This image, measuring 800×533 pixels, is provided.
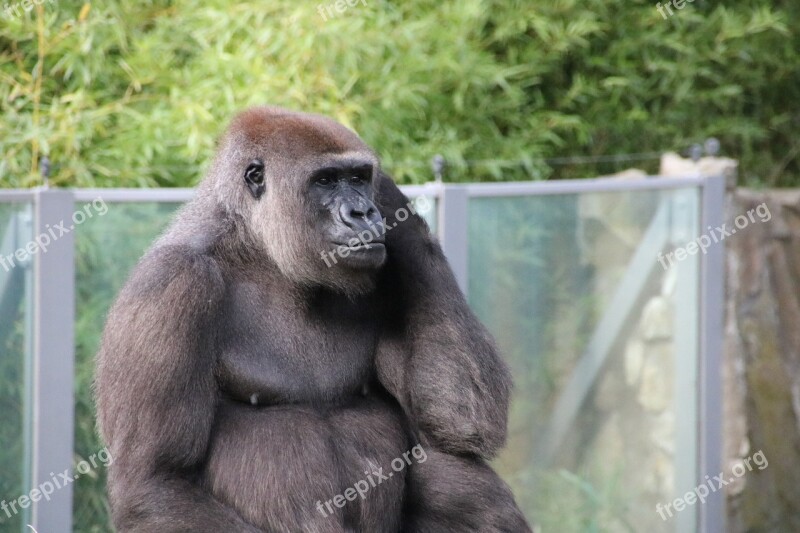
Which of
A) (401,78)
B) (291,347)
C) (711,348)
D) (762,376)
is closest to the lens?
(291,347)

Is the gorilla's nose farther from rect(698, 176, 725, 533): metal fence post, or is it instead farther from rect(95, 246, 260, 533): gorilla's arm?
rect(698, 176, 725, 533): metal fence post

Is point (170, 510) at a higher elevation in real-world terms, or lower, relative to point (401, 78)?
lower

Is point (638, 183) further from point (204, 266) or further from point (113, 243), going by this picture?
point (204, 266)

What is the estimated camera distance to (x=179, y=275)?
3.80 m

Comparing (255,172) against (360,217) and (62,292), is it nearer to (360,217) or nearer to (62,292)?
(360,217)

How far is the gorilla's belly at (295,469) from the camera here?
3854 millimetres

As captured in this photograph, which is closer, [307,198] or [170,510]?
[170,510]

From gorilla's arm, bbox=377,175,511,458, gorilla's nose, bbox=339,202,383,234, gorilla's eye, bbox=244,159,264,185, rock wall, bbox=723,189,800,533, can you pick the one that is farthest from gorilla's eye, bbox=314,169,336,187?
rock wall, bbox=723,189,800,533

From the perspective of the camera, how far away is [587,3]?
9.10 meters

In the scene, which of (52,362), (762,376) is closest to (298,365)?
(52,362)

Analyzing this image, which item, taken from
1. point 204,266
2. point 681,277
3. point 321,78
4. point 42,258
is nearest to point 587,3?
point 321,78

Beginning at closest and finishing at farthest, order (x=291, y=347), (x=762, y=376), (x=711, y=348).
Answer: (x=291, y=347), (x=711, y=348), (x=762, y=376)

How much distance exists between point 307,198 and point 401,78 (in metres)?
3.88

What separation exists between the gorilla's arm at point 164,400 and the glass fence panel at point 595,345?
2.28 m
